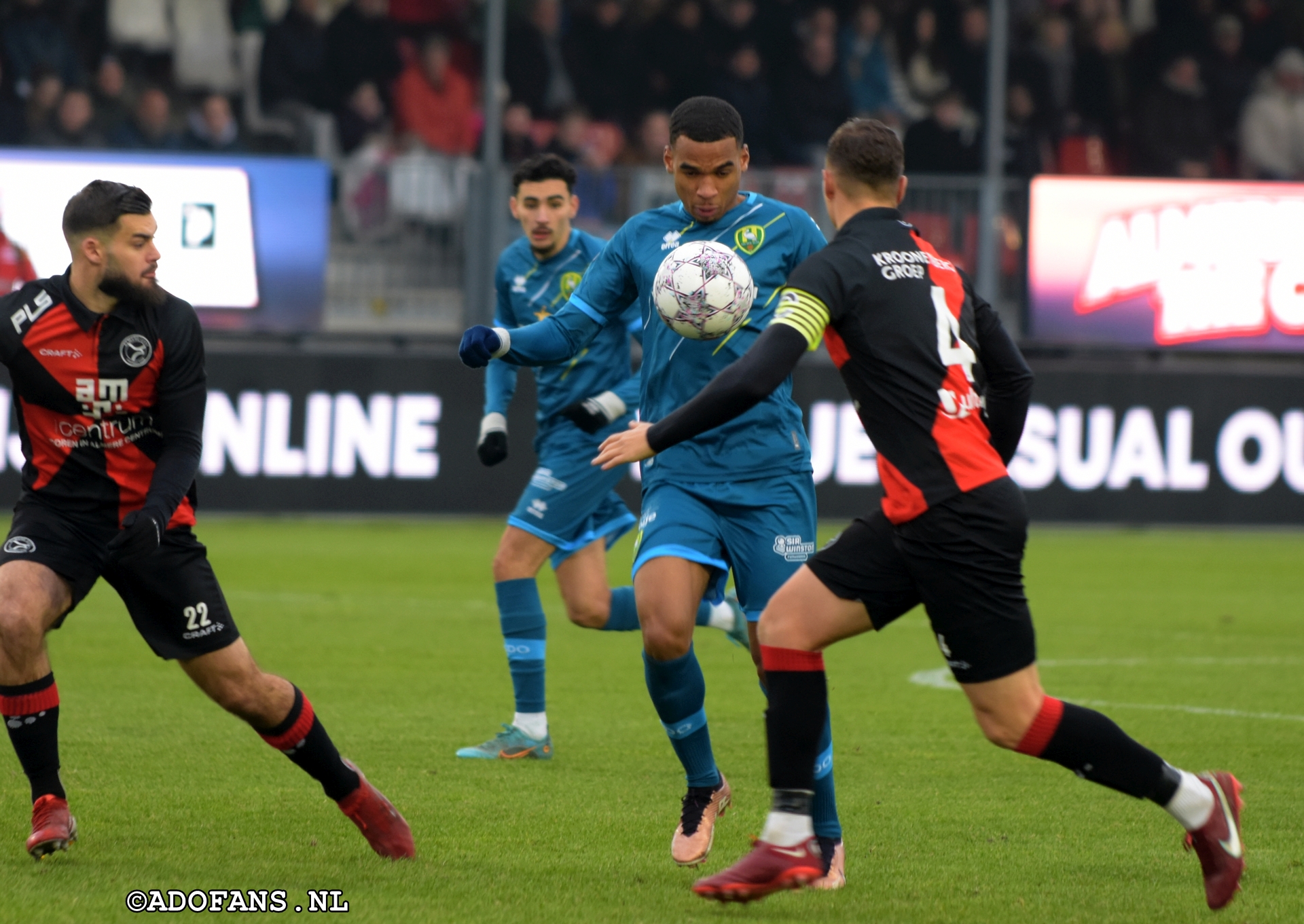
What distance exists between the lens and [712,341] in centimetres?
556

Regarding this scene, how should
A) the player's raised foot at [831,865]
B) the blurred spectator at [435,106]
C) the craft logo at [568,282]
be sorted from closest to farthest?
the player's raised foot at [831,865], the craft logo at [568,282], the blurred spectator at [435,106]

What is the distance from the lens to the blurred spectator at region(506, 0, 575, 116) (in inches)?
762

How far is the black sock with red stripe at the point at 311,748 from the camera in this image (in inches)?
203

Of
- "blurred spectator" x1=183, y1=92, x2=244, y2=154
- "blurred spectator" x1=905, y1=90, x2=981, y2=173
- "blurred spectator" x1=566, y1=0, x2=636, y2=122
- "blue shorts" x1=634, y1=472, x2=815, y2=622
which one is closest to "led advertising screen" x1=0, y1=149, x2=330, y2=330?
"blurred spectator" x1=183, y1=92, x2=244, y2=154

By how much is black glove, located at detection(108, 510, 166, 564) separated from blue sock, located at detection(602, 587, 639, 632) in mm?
3267

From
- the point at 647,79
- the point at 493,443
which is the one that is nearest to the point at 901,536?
the point at 493,443

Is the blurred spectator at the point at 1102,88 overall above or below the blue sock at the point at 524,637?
above

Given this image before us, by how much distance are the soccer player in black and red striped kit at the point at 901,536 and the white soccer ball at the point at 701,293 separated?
24.5 inches

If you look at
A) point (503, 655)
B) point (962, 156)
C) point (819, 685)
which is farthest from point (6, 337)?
point (962, 156)

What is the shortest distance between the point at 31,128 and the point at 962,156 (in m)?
9.05

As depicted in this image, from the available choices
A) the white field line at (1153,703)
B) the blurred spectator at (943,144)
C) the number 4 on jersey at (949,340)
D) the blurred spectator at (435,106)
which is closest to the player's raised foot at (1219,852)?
the number 4 on jersey at (949,340)

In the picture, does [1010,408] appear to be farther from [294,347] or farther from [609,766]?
[294,347]

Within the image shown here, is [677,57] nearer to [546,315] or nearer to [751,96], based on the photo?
[751,96]

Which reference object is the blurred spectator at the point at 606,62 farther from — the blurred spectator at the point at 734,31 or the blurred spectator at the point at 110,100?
the blurred spectator at the point at 110,100
